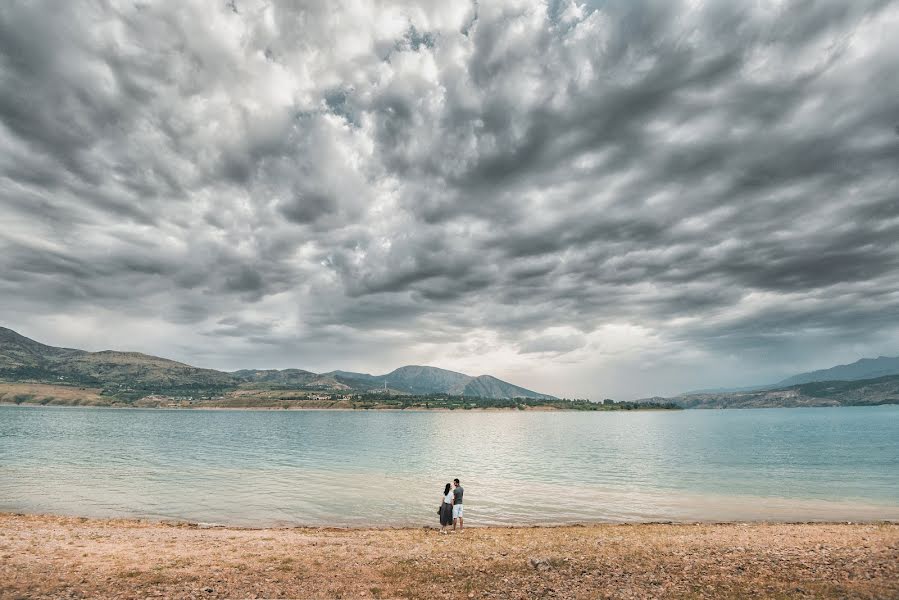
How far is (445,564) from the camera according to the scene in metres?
24.3

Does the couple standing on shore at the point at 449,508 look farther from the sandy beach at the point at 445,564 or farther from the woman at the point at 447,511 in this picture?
the sandy beach at the point at 445,564

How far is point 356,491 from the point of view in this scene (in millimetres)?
55719

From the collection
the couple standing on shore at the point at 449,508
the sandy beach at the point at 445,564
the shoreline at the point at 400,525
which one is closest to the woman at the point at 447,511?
the couple standing on shore at the point at 449,508

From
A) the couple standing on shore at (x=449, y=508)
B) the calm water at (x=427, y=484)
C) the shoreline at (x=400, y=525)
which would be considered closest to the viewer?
the couple standing on shore at (x=449, y=508)

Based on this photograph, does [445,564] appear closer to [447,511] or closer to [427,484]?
[447,511]

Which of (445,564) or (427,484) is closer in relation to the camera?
(445,564)

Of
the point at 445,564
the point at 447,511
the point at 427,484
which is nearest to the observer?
the point at 445,564

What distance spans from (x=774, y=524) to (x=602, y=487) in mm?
22387

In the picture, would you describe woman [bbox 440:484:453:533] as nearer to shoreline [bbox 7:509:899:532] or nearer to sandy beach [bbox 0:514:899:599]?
sandy beach [bbox 0:514:899:599]

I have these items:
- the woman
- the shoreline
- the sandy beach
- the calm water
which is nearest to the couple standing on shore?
the woman

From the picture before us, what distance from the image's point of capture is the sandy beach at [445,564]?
20.0 metres

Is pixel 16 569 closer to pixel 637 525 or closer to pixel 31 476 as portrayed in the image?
pixel 637 525

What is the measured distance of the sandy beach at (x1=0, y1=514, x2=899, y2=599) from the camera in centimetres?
1997

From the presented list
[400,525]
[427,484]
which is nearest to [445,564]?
[400,525]
